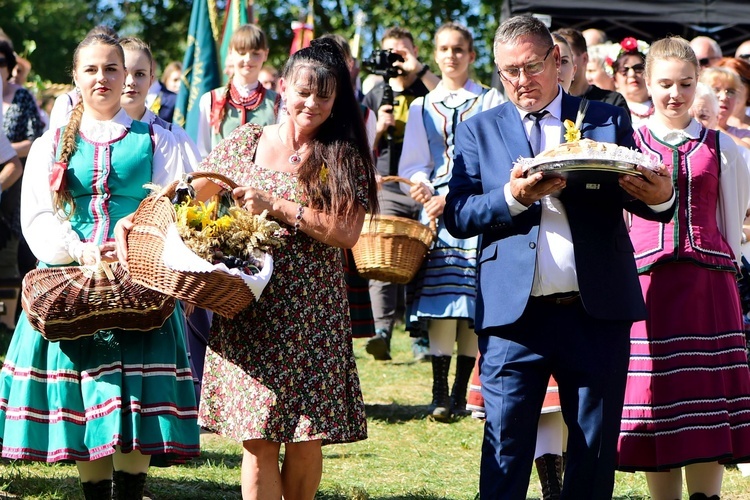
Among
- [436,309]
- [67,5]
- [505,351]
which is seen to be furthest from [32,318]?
[67,5]

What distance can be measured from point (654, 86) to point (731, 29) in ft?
25.7

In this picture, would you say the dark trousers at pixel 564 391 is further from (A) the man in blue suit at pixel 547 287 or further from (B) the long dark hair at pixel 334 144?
(B) the long dark hair at pixel 334 144

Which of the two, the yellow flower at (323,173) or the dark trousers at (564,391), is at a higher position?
the yellow flower at (323,173)

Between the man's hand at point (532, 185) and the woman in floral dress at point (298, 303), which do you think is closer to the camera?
the man's hand at point (532, 185)

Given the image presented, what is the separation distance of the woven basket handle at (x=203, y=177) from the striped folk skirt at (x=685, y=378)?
1.74 meters

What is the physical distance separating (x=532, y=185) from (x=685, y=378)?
1.35 metres

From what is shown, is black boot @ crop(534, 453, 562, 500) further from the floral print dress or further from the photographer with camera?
the photographer with camera

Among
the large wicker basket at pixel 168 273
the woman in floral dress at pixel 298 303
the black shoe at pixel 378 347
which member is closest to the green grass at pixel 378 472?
the black shoe at pixel 378 347

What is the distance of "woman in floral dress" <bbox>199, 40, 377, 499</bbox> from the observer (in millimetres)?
4086

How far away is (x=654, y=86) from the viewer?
4738 mm

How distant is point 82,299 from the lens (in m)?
4.16

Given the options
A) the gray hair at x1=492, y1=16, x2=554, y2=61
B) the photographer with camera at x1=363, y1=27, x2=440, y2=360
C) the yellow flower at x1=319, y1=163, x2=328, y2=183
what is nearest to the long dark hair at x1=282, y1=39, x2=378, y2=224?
the yellow flower at x1=319, y1=163, x2=328, y2=183

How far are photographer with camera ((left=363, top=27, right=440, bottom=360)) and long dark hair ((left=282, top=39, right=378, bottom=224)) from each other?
3280mm

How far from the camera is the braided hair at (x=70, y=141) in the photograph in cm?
451
